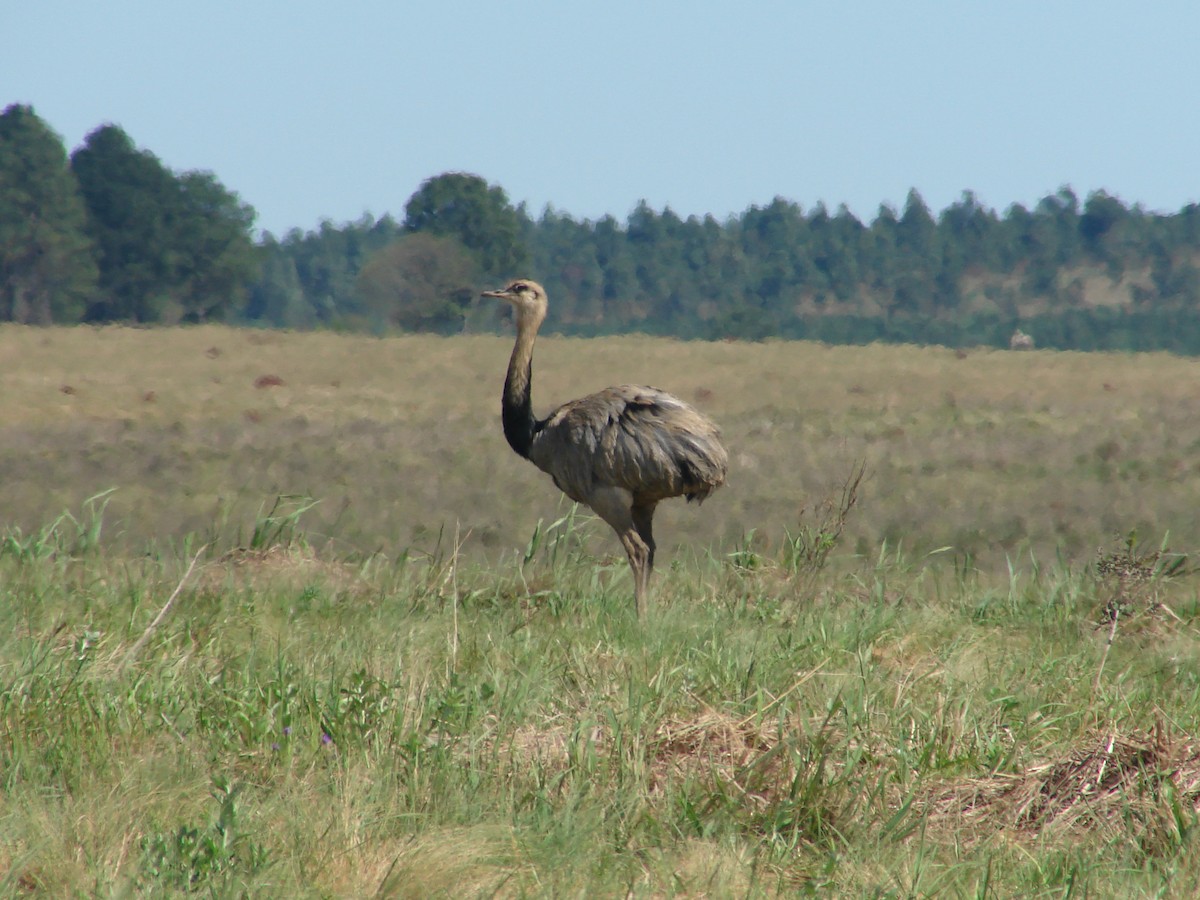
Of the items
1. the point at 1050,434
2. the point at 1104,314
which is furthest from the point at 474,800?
the point at 1104,314

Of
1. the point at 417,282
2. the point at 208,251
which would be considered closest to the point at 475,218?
the point at 417,282

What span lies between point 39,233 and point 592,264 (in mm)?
65577

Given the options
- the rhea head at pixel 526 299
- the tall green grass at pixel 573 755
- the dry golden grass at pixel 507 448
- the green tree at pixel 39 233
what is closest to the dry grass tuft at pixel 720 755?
the tall green grass at pixel 573 755

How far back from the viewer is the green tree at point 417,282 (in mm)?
76312

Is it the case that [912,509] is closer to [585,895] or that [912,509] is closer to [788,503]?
[788,503]

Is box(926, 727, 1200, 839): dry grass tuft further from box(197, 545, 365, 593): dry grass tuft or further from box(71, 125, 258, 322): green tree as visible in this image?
box(71, 125, 258, 322): green tree

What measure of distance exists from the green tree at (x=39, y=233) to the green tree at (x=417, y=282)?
45.0 feet

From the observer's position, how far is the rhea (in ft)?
30.2

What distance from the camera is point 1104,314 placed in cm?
10244

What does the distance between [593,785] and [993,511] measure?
37.3ft

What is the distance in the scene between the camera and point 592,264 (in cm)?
12988

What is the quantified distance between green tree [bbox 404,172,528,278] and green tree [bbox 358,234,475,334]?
21.0 feet

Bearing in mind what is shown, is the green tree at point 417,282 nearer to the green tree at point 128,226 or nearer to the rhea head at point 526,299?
the green tree at point 128,226

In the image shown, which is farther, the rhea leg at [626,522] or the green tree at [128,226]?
the green tree at [128,226]
